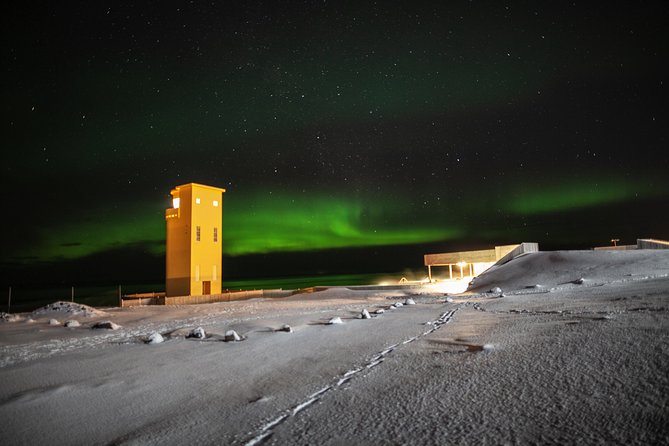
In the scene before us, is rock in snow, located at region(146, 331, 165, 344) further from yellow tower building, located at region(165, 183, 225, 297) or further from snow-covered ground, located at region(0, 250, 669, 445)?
yellow tower building, located at region(165, 183, 225, 297)

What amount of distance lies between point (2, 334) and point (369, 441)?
28.9 feet

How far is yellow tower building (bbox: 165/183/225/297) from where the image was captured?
27219 millimetres

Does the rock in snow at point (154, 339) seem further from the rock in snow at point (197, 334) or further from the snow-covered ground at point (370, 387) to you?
the rock in snow at point (197, 334)

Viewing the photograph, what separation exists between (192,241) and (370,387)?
26.3m

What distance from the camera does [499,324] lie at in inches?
202

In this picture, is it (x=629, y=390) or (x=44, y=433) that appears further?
(x=44, y=433)

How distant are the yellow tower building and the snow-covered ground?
880 inches

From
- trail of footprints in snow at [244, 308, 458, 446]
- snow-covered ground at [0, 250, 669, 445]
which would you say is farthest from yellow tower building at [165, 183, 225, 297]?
trail of footprints in snow at [244, 308, 458, 446]

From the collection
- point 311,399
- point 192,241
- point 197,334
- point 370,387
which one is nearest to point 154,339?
point 197,334

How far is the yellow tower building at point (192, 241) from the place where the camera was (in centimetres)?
2722

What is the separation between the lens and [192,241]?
89.0ft

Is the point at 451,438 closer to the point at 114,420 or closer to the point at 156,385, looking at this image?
the point at 114,420

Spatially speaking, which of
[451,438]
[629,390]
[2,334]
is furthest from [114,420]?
[2,334]

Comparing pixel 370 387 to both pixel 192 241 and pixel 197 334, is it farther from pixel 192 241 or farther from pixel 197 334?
pixel 192 241
